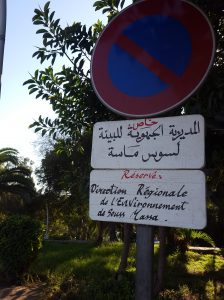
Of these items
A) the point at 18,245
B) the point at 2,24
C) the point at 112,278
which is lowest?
the point at 112,278

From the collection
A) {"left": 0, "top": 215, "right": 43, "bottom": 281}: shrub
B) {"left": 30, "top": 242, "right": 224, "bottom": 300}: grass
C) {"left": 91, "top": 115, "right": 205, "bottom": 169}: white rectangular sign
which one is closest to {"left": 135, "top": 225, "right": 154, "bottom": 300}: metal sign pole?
{"left": 91, "top": 115, "right": 205, "bottom": 169}: white rectangular sign

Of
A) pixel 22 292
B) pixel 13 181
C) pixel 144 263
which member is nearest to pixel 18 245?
pixel 22 292

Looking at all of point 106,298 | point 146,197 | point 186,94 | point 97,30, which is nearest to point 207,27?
point 186,94

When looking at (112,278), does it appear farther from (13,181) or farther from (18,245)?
(13,181)

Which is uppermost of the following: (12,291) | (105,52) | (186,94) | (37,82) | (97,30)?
(97,30)

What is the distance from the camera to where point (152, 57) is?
2008 mm

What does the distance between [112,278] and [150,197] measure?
3.78 m

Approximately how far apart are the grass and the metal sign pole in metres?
2.75

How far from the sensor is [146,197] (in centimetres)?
192

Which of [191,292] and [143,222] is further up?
[143,222]

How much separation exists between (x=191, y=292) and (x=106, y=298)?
1.81 meters

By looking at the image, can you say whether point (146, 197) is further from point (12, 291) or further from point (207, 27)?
point (12, 291)

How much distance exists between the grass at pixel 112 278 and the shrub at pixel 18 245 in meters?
0.37

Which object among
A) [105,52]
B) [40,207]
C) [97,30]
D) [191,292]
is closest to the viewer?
[105,52]
